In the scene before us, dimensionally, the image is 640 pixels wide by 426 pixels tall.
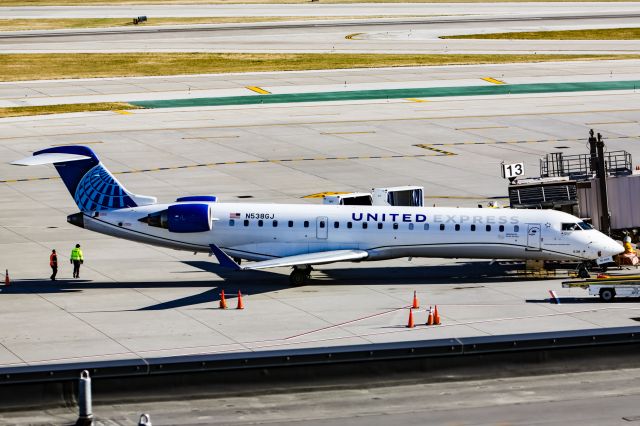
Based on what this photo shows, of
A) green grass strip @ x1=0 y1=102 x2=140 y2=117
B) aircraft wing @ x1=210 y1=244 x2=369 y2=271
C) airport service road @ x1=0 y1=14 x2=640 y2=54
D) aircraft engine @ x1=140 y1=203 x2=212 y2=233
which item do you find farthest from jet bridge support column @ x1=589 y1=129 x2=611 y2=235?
airport service road @ x1=0 y1=14 x2=640 y2=54

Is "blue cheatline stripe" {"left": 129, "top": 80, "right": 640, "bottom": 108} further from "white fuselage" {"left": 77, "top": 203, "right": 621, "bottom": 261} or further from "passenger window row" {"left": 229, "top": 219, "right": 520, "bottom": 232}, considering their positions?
"passenger window row" {"left": 229, "top": 219, "right": 520, "bottom": 232}

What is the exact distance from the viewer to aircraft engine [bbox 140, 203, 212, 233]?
174ft

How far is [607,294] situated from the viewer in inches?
1929

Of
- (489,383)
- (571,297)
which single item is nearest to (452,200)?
(571,297)

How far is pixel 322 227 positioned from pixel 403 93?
54.1 m

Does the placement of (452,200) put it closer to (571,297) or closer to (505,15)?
(571,297)

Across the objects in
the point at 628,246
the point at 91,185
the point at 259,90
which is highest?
the point at 259,90

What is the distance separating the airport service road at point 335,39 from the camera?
129125 millimetres

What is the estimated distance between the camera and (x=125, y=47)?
130 metres

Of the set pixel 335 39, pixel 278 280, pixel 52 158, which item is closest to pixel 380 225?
pixel 278 280

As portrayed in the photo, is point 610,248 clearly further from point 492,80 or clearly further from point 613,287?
point 492,80

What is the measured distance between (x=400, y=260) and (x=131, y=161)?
27945 mm

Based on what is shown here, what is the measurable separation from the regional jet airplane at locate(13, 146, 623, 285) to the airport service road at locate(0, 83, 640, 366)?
53.1 inches

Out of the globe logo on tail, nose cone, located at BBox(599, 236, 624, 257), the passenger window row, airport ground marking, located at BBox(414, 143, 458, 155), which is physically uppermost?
airport ground marking, located at BBox(414, 143, 458, 155)
